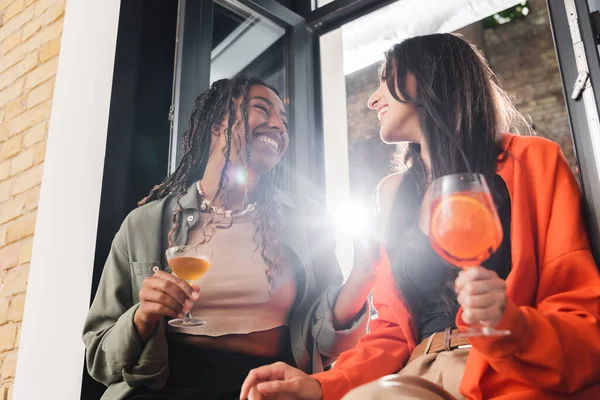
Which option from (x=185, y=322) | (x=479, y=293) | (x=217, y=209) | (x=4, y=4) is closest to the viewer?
(x=479, y=293)

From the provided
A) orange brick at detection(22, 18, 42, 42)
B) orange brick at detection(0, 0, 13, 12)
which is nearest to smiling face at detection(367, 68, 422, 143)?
orange brick at detection(22, 18, 42, 42)

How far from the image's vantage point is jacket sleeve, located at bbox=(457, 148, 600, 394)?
38.5 inches

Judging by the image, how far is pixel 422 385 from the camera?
958 millimetres

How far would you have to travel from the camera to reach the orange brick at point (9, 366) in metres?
1.91

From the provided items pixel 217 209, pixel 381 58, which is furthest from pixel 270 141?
pixel 381 58

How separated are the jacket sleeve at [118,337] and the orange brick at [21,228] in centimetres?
52

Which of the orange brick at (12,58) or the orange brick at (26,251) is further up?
the orange brick at (12,58)

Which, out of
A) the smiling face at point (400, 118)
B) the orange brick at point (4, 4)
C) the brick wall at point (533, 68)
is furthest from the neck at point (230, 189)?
the brick wall at point (533, 68)

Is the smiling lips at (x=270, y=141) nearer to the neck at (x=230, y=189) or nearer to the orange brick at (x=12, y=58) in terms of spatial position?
the neck at (x=230, y=189)

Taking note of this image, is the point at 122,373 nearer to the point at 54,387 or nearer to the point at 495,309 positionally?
the point at 54,387

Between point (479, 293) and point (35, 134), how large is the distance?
181 centimetres

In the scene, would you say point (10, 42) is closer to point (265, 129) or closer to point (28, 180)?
point (28, 180)

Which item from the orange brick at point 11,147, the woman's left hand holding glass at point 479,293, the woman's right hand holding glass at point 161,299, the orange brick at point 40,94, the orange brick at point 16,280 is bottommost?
the woman's left hand holding glass at point 479,293

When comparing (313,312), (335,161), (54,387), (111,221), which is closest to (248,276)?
(313,312)
